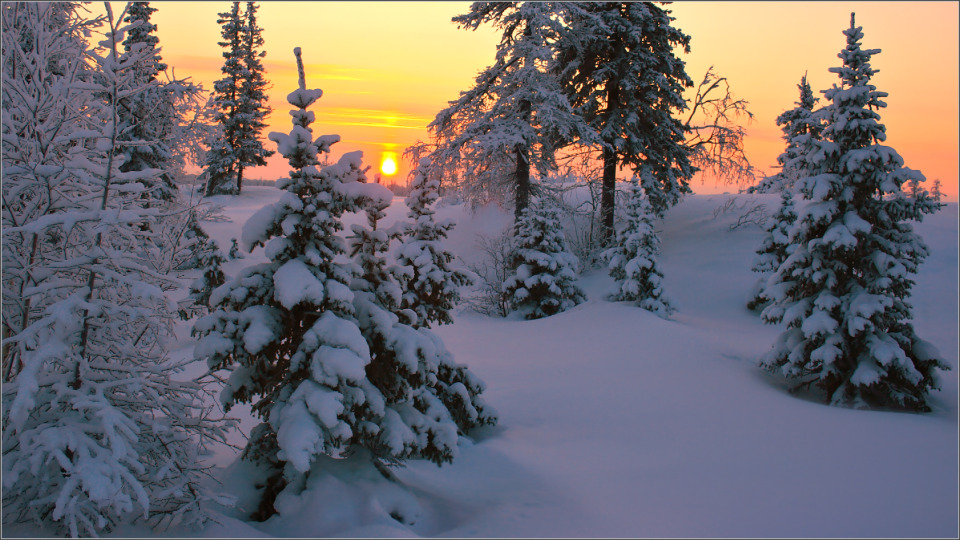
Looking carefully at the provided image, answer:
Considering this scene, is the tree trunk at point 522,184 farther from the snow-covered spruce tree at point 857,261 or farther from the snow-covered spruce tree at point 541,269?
the snow-covered spruce tree at point 857,261

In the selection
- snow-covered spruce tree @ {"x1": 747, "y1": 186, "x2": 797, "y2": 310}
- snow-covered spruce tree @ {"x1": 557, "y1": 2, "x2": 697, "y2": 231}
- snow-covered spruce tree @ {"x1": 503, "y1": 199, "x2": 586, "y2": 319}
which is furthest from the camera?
snow-covered spruce tree @ {"x1": 557, "y1": 2, "x2": 697, "y2": 231}

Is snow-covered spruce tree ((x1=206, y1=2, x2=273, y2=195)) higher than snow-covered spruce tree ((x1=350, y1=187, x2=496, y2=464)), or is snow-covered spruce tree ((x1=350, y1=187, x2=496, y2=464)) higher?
snow-covered spruce tree ((x1=206, y1=2, x2=273, y2=195))

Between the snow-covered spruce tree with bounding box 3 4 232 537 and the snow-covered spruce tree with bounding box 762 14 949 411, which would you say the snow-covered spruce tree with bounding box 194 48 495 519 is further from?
the snow-covered spruce tree with bounding box 762 14 949 411

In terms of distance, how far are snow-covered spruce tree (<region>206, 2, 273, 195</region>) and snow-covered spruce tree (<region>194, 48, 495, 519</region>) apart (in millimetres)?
28710

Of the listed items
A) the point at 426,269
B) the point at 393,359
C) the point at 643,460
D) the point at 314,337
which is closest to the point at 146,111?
the point at 426,269

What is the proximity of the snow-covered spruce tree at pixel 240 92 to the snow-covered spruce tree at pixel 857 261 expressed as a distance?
28.4 metres

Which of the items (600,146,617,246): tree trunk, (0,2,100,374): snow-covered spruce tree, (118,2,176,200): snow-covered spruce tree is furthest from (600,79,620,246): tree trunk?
(0,2,100,374): snow-covered spruce tree

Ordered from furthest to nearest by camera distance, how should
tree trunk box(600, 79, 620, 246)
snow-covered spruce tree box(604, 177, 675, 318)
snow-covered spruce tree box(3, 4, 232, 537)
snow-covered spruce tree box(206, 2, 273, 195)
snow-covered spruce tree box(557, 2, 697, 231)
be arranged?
snow-covered spruce tree box(206, 2, 273, 195)
tree trunk box(600, 79, 620, 246)
snow-covered spruce tree box(557, 2, 697, 231)
snow-covered spruce tree box(604, 177, 675, 318)
snow-covered spruce tree box(3, 4, 232, 537)

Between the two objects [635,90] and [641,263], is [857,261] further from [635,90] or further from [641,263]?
[635,90]

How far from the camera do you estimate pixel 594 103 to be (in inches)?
877

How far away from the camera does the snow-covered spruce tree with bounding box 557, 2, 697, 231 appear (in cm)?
2142

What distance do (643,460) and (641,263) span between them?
900 cm

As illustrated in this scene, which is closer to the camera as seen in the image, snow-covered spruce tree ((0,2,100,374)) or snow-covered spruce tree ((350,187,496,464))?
snow-covered spruce tree ((0,2,100,374))

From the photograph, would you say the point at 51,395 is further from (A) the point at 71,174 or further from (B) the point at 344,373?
(B) the point at 344,373
